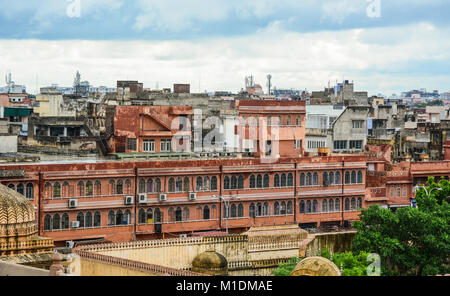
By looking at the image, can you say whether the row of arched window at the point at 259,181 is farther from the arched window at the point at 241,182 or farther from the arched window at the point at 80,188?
the arched window at the point at 80,188

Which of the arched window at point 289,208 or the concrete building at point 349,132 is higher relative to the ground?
the concrete building at point 349,132

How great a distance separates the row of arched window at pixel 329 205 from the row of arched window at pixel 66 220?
15.0 meters

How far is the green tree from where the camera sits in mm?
50188

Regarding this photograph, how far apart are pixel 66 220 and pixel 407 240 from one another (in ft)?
64.7

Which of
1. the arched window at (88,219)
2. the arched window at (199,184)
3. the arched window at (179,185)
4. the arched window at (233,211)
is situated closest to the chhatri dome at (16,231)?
the arched window at (88,219)

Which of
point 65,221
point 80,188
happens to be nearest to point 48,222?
point 65,221

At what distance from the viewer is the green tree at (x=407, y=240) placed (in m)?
50.2

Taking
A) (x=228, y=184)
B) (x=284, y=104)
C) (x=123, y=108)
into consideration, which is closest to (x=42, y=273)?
(x=228, y=184)

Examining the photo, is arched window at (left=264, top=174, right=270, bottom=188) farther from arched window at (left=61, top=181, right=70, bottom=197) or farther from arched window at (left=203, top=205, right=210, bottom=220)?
arched window at (left=61, top=181, right=70, bottom=197)

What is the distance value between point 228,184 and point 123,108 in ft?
34.2

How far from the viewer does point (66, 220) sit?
58.9 metres

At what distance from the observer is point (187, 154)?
71.2 m

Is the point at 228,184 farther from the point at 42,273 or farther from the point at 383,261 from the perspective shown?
the point at 42,273

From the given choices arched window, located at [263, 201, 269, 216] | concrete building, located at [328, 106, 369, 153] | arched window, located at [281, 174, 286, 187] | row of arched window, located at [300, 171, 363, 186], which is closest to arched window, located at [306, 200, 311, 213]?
row of arched window, located at [300, 171, 363, 186]
